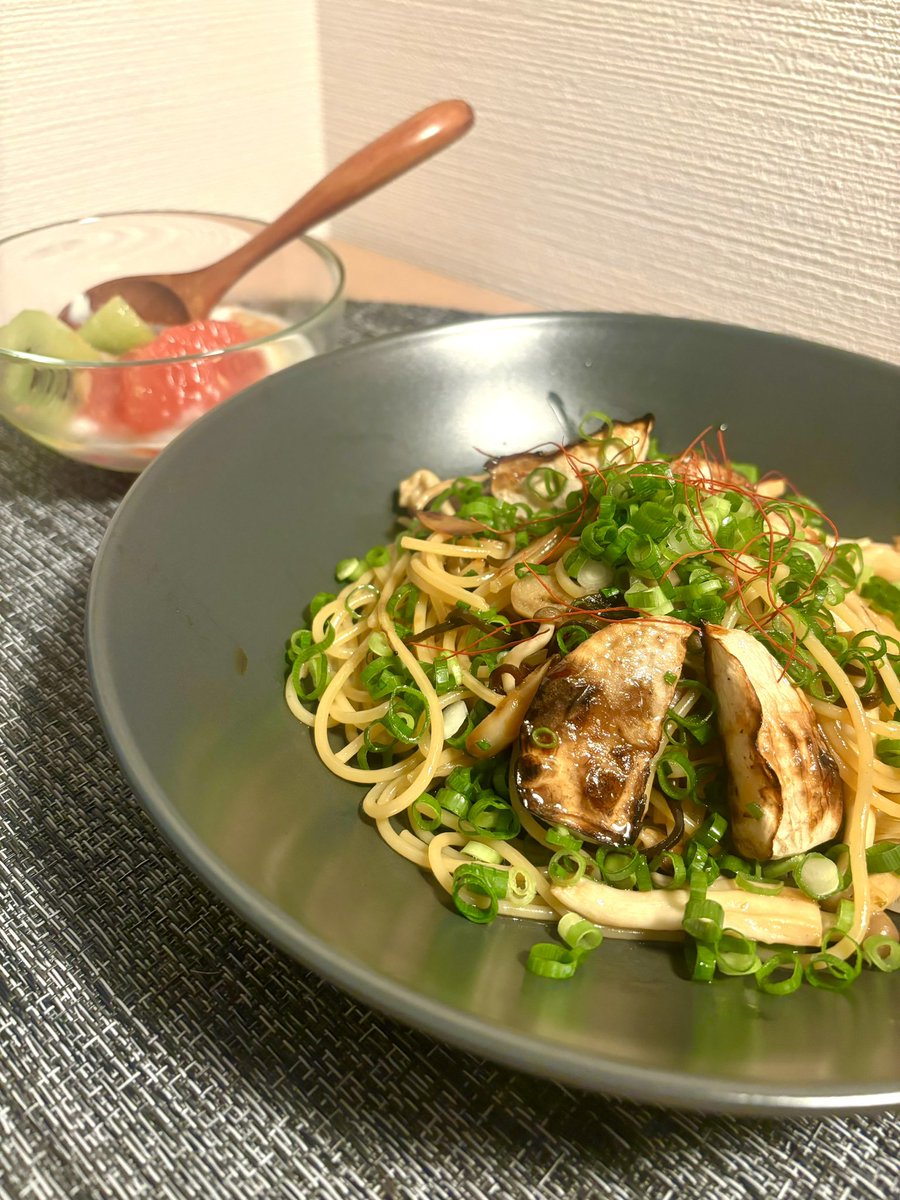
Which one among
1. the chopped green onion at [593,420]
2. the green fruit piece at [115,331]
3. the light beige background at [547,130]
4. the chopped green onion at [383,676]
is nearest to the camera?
the chopped green onion at [383,676]

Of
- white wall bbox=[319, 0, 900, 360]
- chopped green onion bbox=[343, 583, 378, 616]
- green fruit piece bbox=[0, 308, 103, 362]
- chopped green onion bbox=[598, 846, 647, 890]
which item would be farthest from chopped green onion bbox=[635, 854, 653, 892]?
white wall bbox=[319, 0, 900, 360]

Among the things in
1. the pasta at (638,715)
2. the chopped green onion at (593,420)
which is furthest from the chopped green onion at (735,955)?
the chopped green onion at (593,420)

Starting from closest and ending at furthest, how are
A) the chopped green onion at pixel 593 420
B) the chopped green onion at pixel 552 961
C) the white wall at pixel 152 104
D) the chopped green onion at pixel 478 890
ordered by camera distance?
the chopped green onion at pixel 552 961 < the chopped green onion at pixel 478 890 < the chopped green onion at pixel 593 420 < the white wall at pixel 152 104

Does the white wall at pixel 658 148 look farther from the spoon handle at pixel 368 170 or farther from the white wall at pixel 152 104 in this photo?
the spoon handle at pixel 368 170

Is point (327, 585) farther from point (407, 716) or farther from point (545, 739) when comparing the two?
point (545, 739)

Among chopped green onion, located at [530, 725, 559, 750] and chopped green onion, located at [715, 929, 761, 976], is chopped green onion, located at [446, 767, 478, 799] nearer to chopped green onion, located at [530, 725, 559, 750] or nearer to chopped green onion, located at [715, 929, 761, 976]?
chopped green onion, located at [530, 725, 559, 750]
